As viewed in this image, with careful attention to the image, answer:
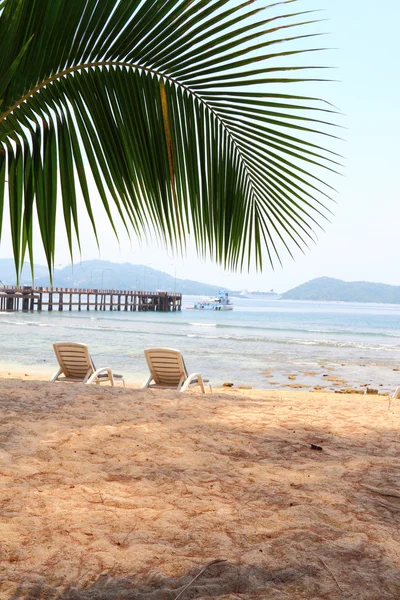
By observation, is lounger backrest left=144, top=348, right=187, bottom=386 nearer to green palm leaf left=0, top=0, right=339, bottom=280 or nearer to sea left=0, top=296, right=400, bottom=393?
green palm leaf left=0, top=0, right=339, bottom=280

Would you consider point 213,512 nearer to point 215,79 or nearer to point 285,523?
point 285,523

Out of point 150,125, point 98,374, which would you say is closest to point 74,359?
point 98,374

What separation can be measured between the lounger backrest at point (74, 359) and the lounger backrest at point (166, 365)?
97 centimetres

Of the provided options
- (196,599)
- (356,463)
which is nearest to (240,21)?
(196,599)

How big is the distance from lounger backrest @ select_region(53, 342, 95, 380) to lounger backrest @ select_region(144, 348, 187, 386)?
0.97 metres

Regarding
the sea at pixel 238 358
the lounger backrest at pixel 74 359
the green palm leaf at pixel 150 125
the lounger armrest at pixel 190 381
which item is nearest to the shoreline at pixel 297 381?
the sea at pixel 238 358

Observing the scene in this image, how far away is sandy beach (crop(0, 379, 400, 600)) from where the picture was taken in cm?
207

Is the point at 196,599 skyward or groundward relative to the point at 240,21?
groundward

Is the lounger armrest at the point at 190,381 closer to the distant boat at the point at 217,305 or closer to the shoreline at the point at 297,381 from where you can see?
the shoreline at the point at 297,381

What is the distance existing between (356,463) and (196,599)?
219 cm

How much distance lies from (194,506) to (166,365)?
5769mm

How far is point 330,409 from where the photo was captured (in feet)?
20.7

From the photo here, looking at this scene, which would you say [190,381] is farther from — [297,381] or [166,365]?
[297,381]

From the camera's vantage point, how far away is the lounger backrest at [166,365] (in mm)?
8453
